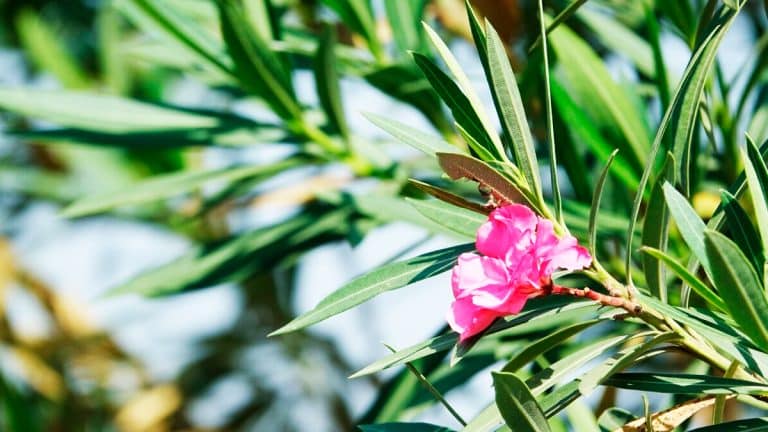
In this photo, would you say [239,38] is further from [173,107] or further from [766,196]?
[766,196]

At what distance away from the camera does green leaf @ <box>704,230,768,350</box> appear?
0.39 meters

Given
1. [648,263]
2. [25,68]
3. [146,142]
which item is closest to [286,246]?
[146,142]

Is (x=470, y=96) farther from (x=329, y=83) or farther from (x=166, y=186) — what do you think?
(x=166, y=186)

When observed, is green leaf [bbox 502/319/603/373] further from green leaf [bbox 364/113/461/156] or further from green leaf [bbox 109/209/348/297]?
green leaf [bbox 109/209/348/297]

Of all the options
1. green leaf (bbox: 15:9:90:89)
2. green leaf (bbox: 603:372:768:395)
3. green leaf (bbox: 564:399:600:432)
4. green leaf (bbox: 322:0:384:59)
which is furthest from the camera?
green leaf (bbox: 15:9:90:89)

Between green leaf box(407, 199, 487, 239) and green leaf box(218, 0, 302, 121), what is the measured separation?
370mm

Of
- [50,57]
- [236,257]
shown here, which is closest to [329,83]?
[236,257]

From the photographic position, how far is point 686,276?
0.47m

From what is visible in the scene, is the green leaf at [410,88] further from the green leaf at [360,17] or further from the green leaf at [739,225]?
the green leaf at [739,225]

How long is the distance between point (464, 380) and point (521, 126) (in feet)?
1.25

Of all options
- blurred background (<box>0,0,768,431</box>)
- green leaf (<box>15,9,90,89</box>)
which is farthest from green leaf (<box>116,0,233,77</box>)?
green leaf (<box>15,9,90,89</box>)

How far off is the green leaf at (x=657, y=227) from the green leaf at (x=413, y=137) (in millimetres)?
97

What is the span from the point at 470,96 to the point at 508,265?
0.28 ft

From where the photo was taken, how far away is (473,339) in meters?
0.47
